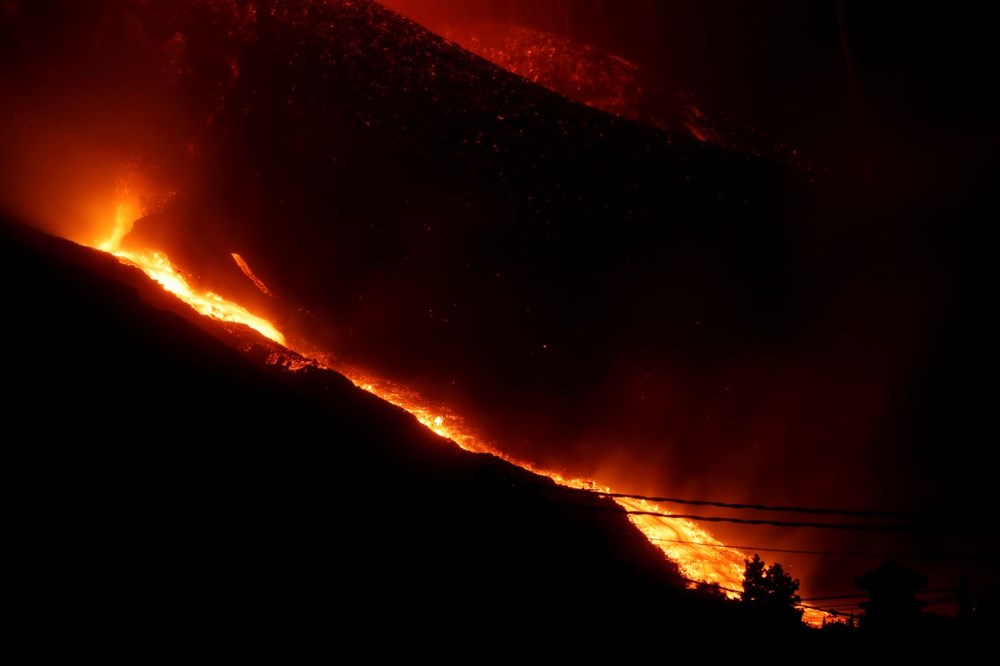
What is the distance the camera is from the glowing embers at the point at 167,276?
27.8m

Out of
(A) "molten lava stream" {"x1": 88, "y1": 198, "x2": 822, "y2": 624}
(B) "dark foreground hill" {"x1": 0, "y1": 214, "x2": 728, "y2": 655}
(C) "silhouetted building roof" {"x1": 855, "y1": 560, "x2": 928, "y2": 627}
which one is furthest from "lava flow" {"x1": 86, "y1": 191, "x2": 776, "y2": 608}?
(B) "dark foreground hill" {"x1": 0, "y1": 214, "x2": 728, "y2": 655}

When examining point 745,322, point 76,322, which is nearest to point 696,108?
point 745,322

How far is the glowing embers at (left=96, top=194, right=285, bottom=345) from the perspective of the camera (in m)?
27.8

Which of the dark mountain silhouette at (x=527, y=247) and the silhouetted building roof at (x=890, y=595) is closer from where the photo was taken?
the silhouetted building roof at (x=890, y=595)

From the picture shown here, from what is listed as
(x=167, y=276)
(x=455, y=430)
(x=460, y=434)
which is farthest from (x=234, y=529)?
(x=167, y=276)

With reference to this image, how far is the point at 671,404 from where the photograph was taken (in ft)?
125

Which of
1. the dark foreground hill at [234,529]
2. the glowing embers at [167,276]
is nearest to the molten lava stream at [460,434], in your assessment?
the glowing embers at [167,276]

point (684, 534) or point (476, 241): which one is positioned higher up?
point (476, 241)

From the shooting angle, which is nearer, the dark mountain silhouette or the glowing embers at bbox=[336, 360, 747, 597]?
the glowing embers at bbox=[336, 360, 747, 597]

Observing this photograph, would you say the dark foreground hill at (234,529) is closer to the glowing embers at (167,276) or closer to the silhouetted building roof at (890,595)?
the silhouetted building roof at (890,595)

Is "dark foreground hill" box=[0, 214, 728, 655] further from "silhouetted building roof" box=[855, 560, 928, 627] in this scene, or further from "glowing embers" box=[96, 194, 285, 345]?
"glowing embers" box=[96, 194, 285, 345]

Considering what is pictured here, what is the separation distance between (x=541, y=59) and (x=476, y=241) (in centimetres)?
2409

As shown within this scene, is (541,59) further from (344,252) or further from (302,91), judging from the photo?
(344,252)

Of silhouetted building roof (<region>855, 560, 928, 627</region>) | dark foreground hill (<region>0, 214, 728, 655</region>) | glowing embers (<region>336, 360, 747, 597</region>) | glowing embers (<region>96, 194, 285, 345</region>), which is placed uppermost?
glowing embers (<region>96, 194, 285, 345</region>)
